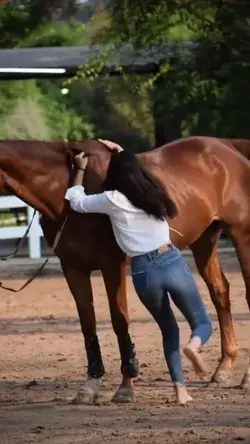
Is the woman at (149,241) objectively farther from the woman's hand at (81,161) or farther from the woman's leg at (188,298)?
the woman's hand at (81,161)

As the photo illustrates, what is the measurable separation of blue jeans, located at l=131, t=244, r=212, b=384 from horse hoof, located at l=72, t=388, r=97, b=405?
639mm

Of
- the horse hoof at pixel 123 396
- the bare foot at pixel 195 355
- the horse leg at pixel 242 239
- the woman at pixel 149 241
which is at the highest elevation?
the woman at pixel 149 241

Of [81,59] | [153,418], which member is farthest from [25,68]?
[153,418]

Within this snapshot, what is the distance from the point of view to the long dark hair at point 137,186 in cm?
622

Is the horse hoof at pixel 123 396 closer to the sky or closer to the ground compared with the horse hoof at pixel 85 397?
closer to the sky

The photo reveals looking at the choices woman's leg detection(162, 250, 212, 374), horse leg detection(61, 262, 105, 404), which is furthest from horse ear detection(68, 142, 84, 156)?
woman's leg detection(162, 250, 212, 374)

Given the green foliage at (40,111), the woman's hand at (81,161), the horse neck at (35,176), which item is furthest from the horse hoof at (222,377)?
the green foliage at (40,111)

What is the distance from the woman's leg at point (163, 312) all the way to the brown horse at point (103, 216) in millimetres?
372

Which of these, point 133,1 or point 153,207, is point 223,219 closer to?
point 153,207

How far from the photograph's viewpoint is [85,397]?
22.2ft

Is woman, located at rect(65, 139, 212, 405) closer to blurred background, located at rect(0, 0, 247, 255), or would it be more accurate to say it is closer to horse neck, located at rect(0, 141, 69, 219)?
horse neck, located at rect(0, 141, 69, 219)

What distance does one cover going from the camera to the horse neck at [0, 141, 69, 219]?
6.70m

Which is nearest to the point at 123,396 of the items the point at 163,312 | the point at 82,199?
the point at 163,312

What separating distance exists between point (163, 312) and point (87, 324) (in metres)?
0.71
